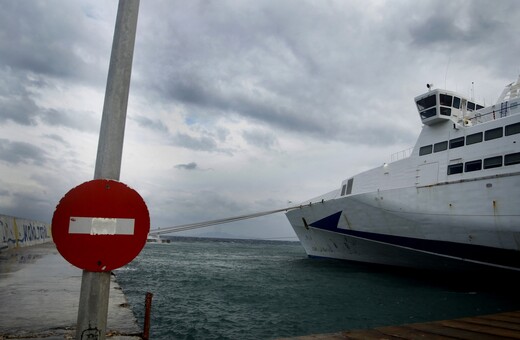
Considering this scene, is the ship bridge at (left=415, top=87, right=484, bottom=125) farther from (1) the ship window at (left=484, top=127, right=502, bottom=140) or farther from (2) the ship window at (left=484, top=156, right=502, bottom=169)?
(2) the ship window at (left=484, top=156, right=502, bottom=169)

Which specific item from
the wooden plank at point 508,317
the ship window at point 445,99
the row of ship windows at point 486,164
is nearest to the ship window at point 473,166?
the row of ship windows at point 486,164

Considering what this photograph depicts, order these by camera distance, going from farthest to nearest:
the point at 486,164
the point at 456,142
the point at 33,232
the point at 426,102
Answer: the point at 33,232, the point at 426,102, the point at 456,142, the point at 486,164

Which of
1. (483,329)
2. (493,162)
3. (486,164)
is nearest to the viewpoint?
(483,329)

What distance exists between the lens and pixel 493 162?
57.0 ft

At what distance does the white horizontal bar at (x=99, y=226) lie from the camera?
90.8 inches

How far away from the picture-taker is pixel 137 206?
248cm

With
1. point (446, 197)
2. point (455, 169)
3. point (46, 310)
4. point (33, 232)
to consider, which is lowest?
point (33, 232)

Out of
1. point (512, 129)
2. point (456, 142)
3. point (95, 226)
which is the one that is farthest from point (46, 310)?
point (456, 142)

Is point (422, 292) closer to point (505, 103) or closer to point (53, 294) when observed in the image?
point (505, 103)

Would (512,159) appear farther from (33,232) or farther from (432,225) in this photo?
(33,232)

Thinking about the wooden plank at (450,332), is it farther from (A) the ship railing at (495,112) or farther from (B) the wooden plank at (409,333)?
(A) the ship railing at (495,112)

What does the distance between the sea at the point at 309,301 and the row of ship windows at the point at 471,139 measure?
23.2ft

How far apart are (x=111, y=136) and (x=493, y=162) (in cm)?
1954

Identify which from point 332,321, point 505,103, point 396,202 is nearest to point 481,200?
point 396,202
